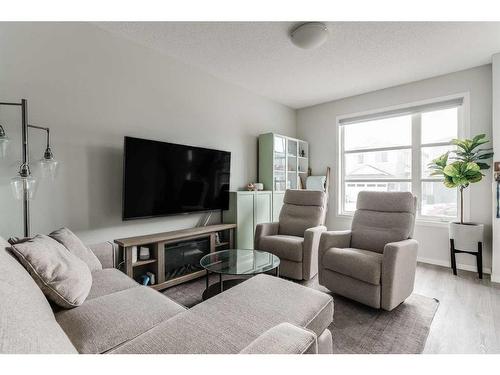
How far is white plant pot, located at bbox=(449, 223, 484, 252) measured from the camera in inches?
105

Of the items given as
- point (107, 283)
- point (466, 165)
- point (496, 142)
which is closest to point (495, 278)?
point (466, 165)

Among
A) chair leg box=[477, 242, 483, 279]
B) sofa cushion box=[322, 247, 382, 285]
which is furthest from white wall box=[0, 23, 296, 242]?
chair leg box=[477, 242, 483, 279]

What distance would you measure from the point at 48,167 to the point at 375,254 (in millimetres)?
2749

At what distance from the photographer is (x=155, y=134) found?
262 cm

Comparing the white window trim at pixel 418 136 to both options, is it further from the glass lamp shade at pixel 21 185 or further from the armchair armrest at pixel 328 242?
the glass lamp shade at pixel 21 185

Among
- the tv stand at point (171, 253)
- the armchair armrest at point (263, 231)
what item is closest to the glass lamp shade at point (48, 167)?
the tv stand at point (171, 253)

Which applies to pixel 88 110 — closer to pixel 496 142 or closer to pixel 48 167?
pixel 48 167

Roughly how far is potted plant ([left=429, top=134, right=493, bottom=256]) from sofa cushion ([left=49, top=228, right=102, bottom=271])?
3.61 meters

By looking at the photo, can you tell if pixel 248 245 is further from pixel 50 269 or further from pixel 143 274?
pixel 50 269

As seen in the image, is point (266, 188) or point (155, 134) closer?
point (155, 134)

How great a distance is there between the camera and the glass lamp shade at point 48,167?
1743 millimetres

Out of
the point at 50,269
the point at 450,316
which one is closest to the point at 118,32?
the point at 50,269

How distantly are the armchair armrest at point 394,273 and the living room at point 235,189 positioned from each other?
0.5 inches
